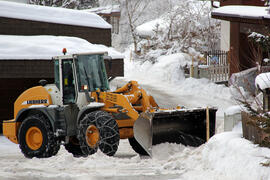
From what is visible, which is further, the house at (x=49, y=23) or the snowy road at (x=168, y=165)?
the house at (x=49, y=23)

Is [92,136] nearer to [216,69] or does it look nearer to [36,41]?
[36,41]

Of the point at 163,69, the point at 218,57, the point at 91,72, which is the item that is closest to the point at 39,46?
the point at 91,72

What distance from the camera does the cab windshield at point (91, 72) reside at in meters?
12.5

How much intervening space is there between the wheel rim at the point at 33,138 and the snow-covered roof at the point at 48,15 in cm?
778

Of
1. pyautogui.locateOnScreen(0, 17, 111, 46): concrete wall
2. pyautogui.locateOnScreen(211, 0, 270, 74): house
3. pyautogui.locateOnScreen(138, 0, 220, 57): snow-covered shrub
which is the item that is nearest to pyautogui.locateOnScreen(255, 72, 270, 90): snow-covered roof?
pyautogui.locateOnScreen(211, 0, 270, 74): house

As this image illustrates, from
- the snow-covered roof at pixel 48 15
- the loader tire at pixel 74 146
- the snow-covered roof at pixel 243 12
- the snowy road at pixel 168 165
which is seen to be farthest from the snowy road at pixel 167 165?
the snow-covered roof at pixel 243 12

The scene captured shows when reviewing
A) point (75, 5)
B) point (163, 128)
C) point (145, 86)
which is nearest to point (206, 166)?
point (163, 128)

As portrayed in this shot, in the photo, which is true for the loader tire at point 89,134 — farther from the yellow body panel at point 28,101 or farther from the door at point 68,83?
the yellow body panel at point 28,101

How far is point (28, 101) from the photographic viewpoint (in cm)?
1333

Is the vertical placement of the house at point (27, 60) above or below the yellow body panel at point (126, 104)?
above

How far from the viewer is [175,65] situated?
30.3 meters

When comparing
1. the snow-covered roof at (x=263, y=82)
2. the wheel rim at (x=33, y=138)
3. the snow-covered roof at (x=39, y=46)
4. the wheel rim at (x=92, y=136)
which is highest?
the snow-covered roof at (x=39, y=46)

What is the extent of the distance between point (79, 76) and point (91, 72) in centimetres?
35

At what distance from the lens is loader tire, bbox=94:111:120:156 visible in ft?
37.3
